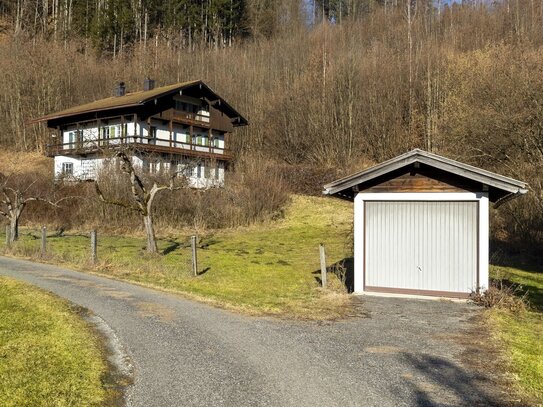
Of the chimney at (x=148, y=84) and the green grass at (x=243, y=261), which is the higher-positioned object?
the chimney at (x=148, y=84)

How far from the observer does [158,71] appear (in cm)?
5741

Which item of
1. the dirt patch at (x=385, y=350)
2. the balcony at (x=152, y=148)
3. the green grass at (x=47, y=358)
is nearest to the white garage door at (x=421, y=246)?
the dirt patch at (x=385, y=350)

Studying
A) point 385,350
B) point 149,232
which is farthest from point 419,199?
point 149,232

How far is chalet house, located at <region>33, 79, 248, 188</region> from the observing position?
4019 cm

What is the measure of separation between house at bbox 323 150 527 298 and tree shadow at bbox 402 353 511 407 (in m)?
5.34

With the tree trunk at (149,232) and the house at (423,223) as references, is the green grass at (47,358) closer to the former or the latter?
the house at (423,223)

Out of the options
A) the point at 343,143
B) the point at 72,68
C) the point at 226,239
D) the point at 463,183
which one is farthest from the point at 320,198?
the point at 72,68

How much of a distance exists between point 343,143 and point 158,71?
2425 centimetres

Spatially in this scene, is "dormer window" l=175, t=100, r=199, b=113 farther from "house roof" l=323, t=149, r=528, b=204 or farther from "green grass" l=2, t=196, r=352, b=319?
"house roof" l=323, t=149, r=528, b=204

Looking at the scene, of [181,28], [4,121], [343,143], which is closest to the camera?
[343,143]

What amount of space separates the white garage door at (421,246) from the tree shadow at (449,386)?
5328 millimetres

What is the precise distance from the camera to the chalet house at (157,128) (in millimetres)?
40188

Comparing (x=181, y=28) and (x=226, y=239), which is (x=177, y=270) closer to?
(x=226, y=239)

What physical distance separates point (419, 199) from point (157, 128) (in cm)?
3411
